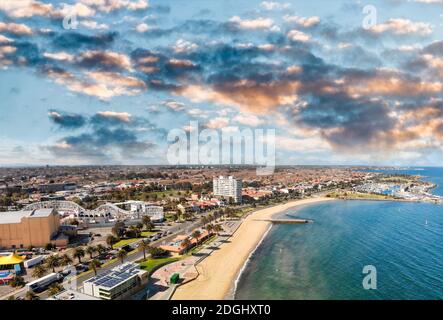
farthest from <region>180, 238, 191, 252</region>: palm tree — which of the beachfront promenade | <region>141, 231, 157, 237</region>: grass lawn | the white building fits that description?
the white building

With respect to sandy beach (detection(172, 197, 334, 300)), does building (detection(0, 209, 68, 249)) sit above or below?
above

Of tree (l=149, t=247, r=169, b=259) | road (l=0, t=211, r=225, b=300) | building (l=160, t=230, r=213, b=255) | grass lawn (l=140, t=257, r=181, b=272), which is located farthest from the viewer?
building (l=160, t=230, r=213, b=255)

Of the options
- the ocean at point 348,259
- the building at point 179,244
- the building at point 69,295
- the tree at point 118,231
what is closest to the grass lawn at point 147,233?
the tree at point 118,231

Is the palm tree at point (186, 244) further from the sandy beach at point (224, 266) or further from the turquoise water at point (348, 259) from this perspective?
the turquoise water at point (348, 259)

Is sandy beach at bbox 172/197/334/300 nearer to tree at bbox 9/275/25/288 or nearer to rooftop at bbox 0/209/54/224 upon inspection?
tree at bbox 9/275/25/288

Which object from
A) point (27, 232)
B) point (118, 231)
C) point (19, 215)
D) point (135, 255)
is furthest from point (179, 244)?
point (19, 215)

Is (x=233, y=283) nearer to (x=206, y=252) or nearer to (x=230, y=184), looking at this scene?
(x=206, y=252)

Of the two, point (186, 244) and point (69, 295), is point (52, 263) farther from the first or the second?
point (186, 244)
